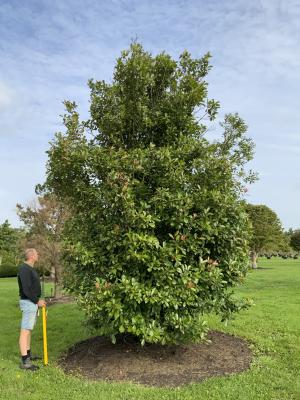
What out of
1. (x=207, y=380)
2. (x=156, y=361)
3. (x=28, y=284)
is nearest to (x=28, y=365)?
(x=28, y=284)

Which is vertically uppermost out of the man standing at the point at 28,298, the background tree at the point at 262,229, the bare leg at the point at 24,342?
the background tree at the point at 262,229

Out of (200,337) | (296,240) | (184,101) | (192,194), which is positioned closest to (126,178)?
(192,194)

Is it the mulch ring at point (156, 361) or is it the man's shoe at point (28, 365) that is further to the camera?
the man's shoe at point (28, 365)

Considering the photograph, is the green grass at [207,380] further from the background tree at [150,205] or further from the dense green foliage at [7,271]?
the dense green foliage at [7,271]

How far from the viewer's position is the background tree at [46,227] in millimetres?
18562

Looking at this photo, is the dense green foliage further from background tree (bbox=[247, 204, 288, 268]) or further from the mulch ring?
the mulch ring

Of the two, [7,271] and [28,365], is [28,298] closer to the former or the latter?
[28,365]

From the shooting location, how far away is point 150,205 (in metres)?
7.50

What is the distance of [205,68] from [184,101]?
3.11ft

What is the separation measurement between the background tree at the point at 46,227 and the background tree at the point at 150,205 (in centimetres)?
995

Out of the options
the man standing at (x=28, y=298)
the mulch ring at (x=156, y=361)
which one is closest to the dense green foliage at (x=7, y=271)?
the mulch ring at (x=156, y=361)

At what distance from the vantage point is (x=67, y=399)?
20.1 feet

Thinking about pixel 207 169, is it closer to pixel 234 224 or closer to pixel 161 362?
pixel 234 224

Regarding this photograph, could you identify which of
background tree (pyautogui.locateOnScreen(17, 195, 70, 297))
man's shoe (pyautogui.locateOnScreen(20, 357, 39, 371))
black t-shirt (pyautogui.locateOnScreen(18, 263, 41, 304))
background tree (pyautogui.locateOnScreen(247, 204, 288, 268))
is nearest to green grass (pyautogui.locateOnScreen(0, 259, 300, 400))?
man's shoe (pyautogui.locateOnScreen(20, 357, 39, 371))
